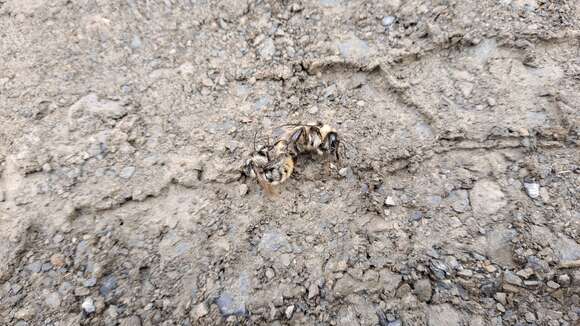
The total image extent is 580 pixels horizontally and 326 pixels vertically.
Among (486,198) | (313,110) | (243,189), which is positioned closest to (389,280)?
(486,198)

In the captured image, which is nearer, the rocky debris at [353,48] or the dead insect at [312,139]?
the dead insect at [312,139]

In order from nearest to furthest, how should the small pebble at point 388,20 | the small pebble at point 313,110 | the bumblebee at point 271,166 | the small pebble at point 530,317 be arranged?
the small pebble at point 530,317 → the bumblebee at point 271,166 → the small pebble at point 313,110 → the small pebble at point 388,20

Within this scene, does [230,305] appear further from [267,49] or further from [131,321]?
[267,49]

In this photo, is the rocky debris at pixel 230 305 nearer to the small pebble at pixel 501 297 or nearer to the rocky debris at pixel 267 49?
the small pebble at pixel 501 297

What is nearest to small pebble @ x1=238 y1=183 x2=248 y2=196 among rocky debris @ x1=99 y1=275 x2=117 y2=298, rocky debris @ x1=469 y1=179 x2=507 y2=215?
rocky debris @ x1=99 y1=275 x2=117 y2=298

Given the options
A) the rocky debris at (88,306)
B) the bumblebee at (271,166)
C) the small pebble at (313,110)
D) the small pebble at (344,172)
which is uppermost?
the small pebble at (313,110)

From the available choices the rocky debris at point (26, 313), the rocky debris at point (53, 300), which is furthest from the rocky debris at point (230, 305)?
the rocky debris at point (26, 313)

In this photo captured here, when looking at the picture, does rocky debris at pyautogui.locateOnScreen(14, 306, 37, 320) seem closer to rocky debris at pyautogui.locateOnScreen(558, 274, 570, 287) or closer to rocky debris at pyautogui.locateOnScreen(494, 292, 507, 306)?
rocky debris at pyautogui.locateOnScreen(494, 292, 507, 306)

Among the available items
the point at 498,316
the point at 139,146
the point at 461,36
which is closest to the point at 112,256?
the point at 139,146
